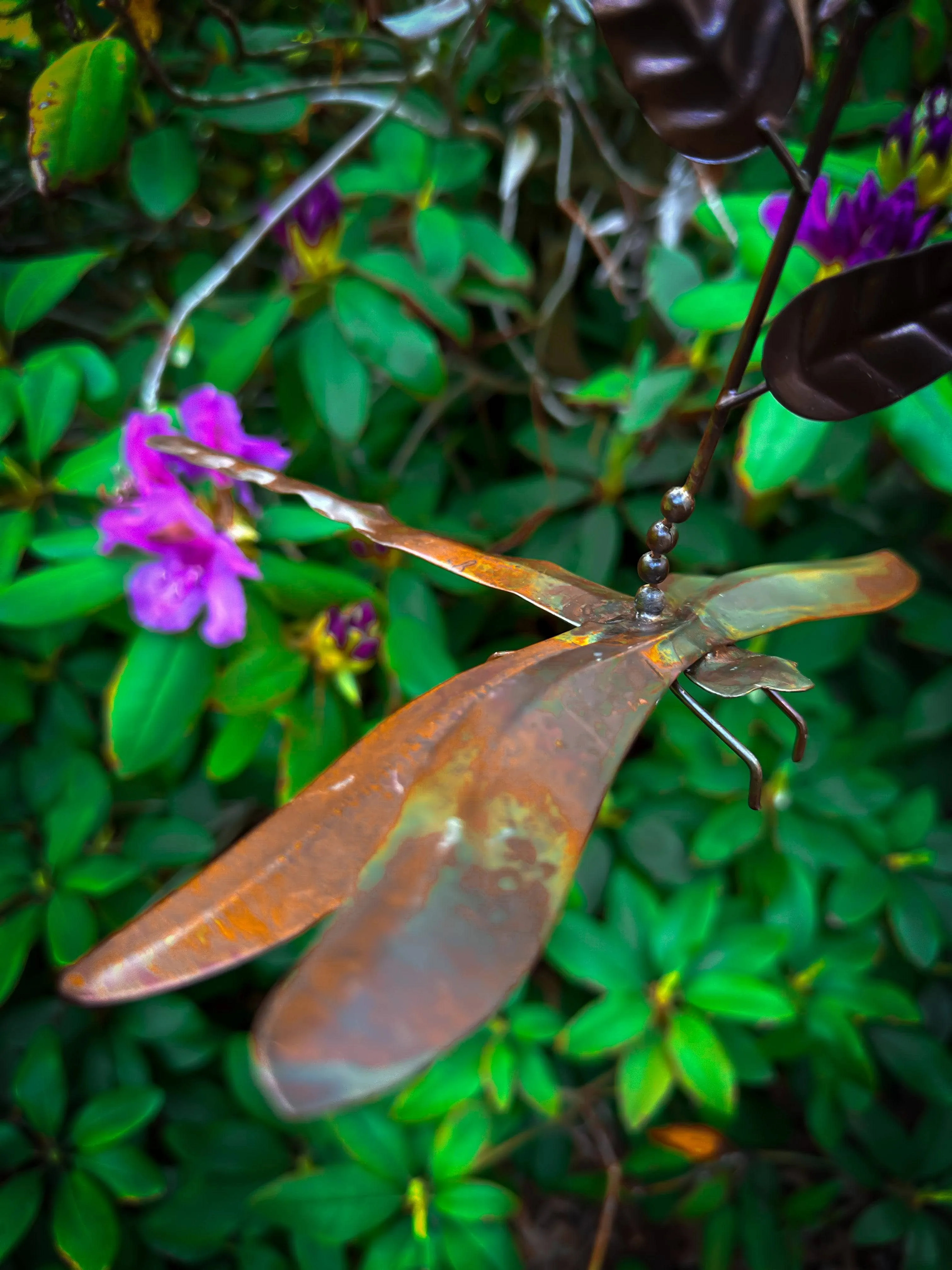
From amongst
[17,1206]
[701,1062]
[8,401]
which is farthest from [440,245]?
[17,1206]

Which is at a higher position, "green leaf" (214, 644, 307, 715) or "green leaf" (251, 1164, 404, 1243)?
"green leaf" (214, 644, 307, 715)

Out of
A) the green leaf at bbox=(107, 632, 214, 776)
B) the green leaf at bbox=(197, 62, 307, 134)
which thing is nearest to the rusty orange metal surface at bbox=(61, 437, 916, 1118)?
the green leaf at bbox=(107, 632, 214, 776)

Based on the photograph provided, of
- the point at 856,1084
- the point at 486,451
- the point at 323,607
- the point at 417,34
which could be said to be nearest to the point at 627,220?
the point at 486,451

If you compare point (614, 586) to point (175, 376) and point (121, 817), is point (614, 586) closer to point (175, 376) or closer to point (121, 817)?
point (175, 376)

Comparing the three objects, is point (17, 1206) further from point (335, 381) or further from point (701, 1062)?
point (335, 381)

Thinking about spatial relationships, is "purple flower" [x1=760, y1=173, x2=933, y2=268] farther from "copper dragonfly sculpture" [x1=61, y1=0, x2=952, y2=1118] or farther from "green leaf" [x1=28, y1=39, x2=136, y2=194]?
"green leaf" [x1=28, y1=39, x2=136, y2=194]

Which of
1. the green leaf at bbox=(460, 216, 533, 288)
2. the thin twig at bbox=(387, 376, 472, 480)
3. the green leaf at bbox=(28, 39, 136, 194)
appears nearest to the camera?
the green leaf at bbox=(28, 39, 136, 194)

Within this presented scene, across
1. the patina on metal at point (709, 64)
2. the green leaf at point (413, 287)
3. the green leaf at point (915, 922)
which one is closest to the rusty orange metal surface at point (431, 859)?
the patina on metal at point (709, 64)
